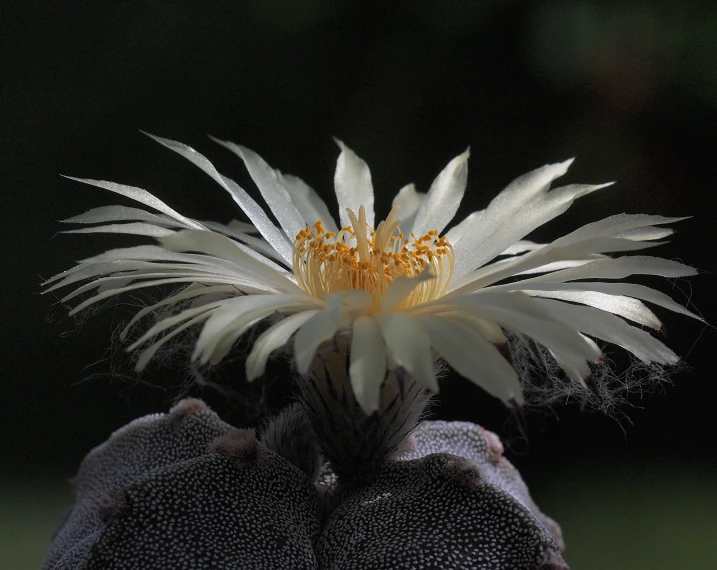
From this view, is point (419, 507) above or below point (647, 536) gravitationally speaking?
above

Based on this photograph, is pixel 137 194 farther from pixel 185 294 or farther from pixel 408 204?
pixel 408 204

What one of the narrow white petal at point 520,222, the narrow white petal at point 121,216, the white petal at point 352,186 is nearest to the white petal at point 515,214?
the narrow white petal at point 520,222

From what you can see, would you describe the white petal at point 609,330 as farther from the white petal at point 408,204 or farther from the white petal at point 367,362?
the white petal at point 408,204

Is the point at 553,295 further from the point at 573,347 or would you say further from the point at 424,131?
the point at 424,131

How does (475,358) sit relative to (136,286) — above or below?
below

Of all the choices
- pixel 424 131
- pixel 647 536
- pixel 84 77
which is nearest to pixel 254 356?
pixel 647 536

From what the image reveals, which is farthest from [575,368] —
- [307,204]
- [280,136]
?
[280,136]
